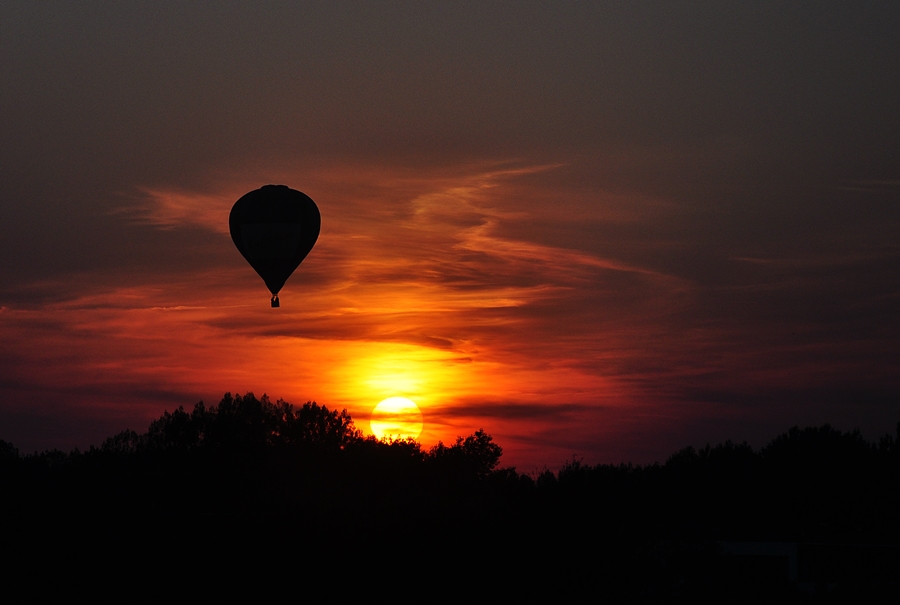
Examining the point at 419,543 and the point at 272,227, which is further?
the point at 272,227

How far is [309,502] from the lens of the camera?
39.6 meters

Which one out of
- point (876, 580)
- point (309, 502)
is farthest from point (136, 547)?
point (876, 580)

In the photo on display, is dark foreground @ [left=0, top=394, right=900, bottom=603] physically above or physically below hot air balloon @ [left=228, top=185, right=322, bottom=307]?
below

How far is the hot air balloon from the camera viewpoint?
142 feet

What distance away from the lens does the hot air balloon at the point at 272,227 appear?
43281 mm

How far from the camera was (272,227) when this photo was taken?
4331 cm

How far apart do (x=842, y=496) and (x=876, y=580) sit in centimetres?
4644

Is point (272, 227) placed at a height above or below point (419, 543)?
above

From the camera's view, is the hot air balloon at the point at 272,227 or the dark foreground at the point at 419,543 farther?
the hot air balloon at the point at 272,227

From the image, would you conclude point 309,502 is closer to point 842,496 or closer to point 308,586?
point 308,586

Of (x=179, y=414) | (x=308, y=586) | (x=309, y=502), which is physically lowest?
(x=308, y=586)

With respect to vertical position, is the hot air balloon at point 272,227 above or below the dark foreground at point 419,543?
above

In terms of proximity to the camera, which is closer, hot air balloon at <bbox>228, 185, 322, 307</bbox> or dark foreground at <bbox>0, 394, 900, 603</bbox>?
dark foreground at <bbox>0, 394, 900, 603</bbox>

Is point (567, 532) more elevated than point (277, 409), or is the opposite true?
point (277, 409)
